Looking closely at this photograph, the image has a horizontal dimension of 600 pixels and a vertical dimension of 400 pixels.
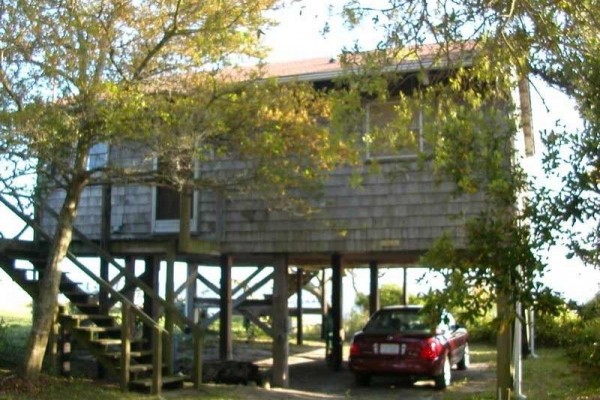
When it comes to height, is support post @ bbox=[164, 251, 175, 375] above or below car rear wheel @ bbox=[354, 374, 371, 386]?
above

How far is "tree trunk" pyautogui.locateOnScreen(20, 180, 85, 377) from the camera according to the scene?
1338 cm

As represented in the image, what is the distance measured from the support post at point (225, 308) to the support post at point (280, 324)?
4.39ft

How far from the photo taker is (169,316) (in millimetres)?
15227

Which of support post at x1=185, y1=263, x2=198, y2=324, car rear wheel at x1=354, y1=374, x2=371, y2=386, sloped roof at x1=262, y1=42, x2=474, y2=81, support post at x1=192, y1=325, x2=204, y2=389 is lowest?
car rear wheel at x1=354, y1=374, x2=371, y2=386

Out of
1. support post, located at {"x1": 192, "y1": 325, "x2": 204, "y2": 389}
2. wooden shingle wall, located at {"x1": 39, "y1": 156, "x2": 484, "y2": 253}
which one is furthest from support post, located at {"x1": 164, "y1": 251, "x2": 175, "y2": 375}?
wooden shingle wall, located at {"x1": 39, "y1": 156, "x2": 484, "y2": 253}

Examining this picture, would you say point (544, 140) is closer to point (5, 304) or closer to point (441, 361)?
point (441, 361)

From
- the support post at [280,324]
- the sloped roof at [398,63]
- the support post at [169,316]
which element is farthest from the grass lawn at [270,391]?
the sloped roof at [398,63]

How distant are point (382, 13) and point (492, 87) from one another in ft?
8.25

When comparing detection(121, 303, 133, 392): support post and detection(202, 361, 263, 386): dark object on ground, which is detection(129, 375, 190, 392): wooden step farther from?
detection(202, 361, 263, 386): dark object on ground

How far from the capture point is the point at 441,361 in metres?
15.8

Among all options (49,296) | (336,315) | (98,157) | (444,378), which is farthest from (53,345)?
(336,315)

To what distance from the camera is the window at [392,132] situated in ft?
34.3

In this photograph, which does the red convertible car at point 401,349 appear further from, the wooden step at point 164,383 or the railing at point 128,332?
the wooden step at point 164,383

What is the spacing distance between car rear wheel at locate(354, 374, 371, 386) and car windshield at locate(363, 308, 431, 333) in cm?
94
